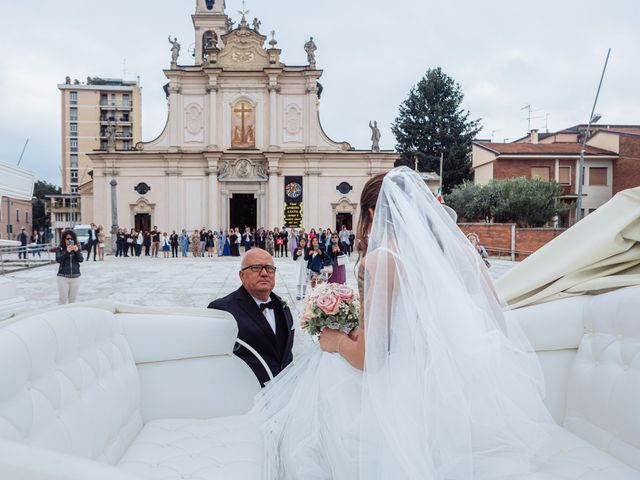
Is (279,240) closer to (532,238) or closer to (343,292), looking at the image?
(532,238)

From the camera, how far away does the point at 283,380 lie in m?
2.92

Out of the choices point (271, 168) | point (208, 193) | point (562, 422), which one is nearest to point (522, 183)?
point (271, 168)

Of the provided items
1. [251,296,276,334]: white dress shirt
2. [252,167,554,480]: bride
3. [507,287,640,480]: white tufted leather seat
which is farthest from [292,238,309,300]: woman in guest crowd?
[252,167,554,480]: bride

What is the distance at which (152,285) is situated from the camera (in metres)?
13.7

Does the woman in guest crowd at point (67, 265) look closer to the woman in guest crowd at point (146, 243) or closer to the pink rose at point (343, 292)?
the pink rose at point (343, 292)

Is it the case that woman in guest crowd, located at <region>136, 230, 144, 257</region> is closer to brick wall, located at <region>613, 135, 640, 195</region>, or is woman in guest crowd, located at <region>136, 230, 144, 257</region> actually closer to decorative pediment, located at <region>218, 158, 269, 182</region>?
decorative pediment, located at <region>218, 158, 269, 182</region>

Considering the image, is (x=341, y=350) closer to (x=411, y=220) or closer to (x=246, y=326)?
(x=411, y=220)

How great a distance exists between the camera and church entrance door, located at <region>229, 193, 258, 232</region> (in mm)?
32750

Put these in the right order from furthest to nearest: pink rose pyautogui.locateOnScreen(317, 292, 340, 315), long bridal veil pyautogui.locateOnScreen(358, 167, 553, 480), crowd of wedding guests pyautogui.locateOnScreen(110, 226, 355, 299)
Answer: crowd of wedding guests pyautogui.locateOnScreen(110, 226, 355, 299) → pink rose pyautogui.locateOnScreen(317, 292, 340, 315) → long bridal veil pyautogui.locateOnScreen(358, 167, 553, 480)

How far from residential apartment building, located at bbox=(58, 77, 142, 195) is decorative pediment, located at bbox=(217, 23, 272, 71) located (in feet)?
166

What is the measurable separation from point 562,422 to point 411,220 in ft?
5.64

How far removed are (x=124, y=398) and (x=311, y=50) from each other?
32.4 meters

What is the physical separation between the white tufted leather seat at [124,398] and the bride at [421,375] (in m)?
0.56

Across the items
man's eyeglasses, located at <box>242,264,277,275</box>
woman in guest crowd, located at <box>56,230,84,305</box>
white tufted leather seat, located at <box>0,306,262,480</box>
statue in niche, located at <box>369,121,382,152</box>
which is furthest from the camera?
statue in niche, located at <box>369,121,382,152</box>
